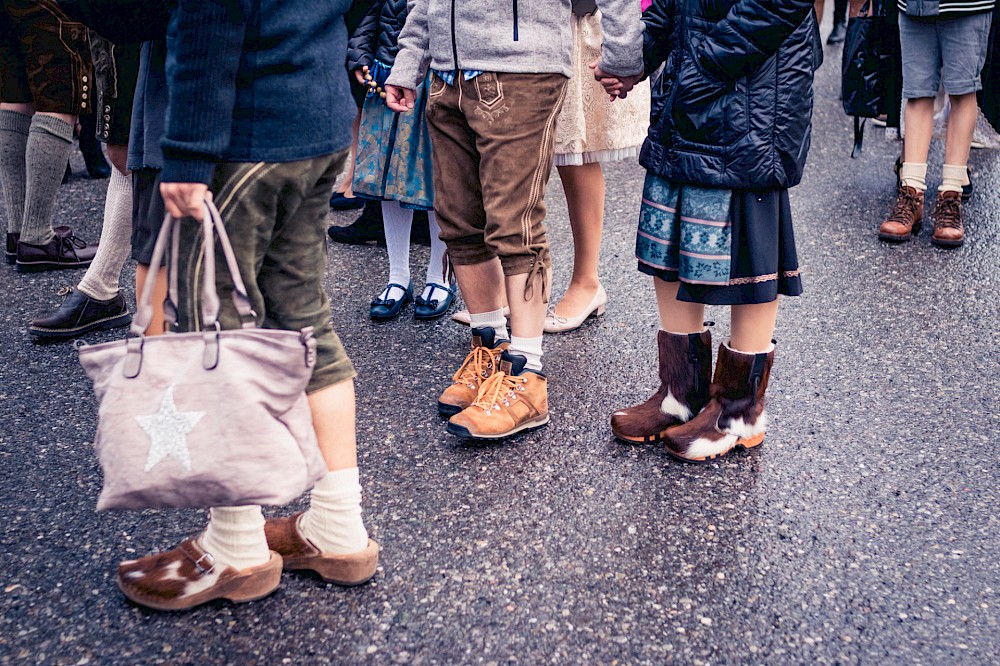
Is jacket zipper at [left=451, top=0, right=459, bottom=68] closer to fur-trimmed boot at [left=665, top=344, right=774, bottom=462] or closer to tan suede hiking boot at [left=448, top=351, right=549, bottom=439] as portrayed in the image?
tan suede hiking boot at [left=448, top=351, right=549, bottom=439]

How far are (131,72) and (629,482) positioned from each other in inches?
77.4

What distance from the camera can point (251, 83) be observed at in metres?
1.96

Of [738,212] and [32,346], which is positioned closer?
[738,212]

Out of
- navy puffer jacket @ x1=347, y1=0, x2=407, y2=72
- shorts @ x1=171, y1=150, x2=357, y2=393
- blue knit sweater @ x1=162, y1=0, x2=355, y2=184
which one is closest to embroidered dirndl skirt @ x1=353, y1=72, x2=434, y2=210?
navy puffer jacket @ x1=347, y1=0, x2=407, y2=72

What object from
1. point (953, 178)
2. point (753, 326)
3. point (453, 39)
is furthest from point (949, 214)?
point (453, 39)

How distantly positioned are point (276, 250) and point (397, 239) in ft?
6.18

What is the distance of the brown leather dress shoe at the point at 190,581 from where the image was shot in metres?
2.22

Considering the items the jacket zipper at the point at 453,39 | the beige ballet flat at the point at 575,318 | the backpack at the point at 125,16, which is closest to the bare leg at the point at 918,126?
the beige ballet flat at the point at 575,318

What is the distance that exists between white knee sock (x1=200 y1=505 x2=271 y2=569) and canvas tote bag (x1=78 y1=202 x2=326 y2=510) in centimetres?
26

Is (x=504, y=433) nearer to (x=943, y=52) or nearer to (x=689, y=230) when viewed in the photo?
(x=689, y=230)

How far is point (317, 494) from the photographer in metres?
2.31

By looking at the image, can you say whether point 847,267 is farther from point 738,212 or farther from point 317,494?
point 317,494

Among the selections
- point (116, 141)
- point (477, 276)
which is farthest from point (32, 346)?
point (477, 276)

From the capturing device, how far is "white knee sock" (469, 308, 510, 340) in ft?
10.7
